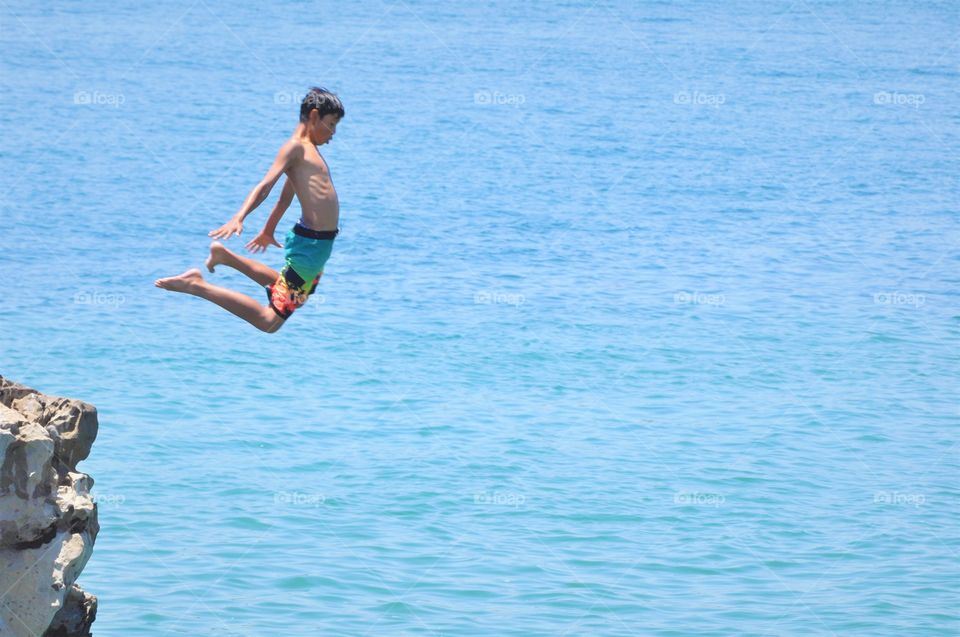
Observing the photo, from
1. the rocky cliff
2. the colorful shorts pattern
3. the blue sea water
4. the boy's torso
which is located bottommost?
the blue sea water

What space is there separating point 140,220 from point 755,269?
902 cm

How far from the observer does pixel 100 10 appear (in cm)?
3450

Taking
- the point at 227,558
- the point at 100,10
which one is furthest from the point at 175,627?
the point at 100,10

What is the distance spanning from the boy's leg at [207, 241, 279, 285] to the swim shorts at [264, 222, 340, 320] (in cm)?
16

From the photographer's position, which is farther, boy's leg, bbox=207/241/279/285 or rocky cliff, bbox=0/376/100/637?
boy's leg, bbox=207/241/279/285

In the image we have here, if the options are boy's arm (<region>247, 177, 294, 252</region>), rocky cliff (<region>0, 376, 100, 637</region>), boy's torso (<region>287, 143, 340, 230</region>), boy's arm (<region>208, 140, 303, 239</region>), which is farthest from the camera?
boy's arm (<region>247, 177, 294, 252</region>)

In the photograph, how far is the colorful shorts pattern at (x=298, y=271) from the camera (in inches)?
308

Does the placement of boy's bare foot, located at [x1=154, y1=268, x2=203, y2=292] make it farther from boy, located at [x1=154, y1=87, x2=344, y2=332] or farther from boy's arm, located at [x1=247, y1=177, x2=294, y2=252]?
boy's arm, located at [x1=247, y1=177, x2=294, y2=252]

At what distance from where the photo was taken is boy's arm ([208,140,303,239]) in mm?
6954

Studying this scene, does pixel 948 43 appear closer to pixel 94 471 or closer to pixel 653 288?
pixel 653 288

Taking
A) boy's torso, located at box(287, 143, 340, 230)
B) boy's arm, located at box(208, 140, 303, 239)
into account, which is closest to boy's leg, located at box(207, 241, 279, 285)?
boy's arm, located at box(208, 140, 303, 239)

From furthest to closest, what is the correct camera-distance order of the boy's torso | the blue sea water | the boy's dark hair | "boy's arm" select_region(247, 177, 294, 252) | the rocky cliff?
1. the blue sea water
2. "boy's arm" select_region(247, 177, 294, 252)
3. the boy's torso
4. the boy's dark hair
5. the rocky cliff

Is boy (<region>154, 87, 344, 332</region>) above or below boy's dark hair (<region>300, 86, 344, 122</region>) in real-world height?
below

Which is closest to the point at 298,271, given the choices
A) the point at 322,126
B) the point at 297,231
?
the point at 297,231
